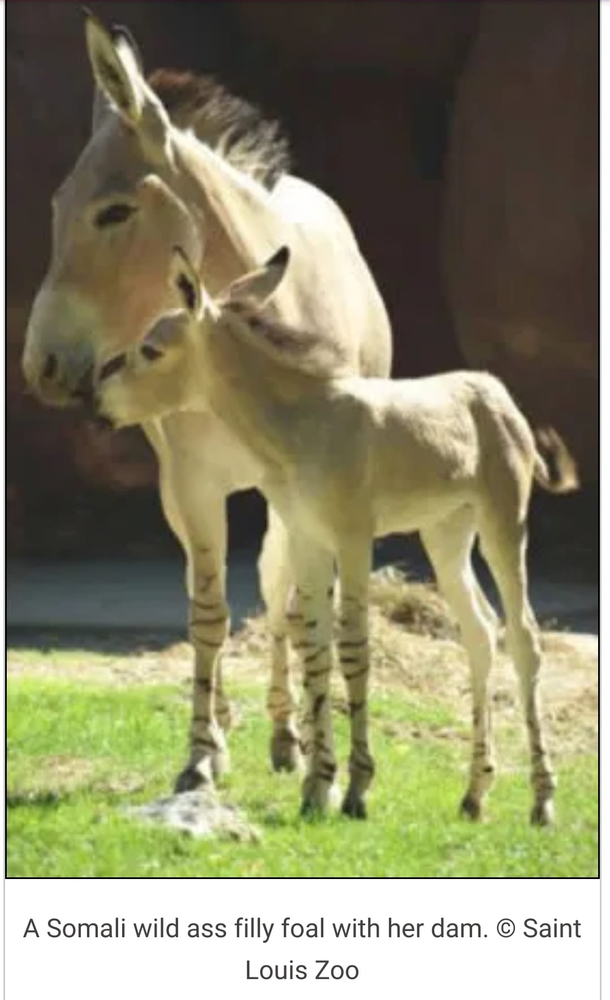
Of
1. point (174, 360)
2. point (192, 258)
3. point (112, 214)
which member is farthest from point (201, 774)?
point (112, 214)

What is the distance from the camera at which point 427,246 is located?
50.9ft

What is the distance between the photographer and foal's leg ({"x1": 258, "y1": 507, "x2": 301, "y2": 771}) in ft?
26.8

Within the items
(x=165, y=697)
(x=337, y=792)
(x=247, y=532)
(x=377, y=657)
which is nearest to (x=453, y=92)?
(x=247, y=532)

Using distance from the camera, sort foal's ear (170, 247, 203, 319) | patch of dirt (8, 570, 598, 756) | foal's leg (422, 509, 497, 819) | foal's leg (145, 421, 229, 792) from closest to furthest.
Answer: foal's ear (170, 247, 203, 319), foal's leg (422, 509, 497, 819), foal's leg (145, 421, 229, 792), patch of dirt (8, 570, 598, 756)

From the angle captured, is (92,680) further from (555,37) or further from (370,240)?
(370,240)

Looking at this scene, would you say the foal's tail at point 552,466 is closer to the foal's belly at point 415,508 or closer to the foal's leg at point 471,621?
the foal's leg at point 471,621

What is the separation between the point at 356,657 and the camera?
662cm

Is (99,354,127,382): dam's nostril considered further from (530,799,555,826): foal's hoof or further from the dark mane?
(530,799,555,826): foal's hoof

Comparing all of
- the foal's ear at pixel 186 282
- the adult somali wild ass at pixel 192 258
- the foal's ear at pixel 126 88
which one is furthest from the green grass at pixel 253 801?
the foal's ear at pixel 126 88

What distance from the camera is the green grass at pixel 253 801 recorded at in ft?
20.5

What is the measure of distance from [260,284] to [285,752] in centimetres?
211

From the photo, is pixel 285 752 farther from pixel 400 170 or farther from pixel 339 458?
pixel 400 170

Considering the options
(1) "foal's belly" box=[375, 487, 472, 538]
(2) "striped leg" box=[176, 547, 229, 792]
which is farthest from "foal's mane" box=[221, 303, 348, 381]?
(2) "striped leg" box=[176, 547, 229, 792]

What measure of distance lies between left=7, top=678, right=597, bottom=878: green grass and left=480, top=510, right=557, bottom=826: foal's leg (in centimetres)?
13
